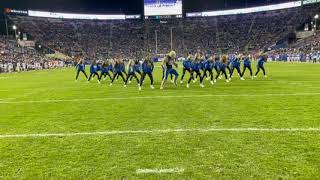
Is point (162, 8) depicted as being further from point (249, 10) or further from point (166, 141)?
point (166, 141)

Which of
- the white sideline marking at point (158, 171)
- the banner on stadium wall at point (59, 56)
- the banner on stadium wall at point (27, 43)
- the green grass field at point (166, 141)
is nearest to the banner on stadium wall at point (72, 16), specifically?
the banner on stadium wall at point (27, 43)

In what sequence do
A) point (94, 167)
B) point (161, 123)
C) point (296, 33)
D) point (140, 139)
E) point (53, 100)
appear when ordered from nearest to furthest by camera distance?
point (94, 167)
point (140, 139)
point (161, 123)
point (53, 100)
point (296, 33)

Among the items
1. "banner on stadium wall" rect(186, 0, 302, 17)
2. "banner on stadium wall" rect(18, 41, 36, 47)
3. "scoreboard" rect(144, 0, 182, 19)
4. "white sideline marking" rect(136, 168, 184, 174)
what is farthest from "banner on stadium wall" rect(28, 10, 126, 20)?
"white sideline marking" rect(136, 168, 184, 174)

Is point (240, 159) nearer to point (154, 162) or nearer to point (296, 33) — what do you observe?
point (154, 162)

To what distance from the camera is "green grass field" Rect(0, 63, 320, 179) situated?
5828 mm

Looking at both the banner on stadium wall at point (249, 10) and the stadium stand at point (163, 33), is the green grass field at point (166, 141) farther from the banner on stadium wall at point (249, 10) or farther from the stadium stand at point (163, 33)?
the banner on stadium wall at point (249, 10)

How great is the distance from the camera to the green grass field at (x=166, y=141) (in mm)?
5828

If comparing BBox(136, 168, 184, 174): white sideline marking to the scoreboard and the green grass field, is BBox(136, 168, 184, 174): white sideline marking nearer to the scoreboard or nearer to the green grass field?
the green grass field

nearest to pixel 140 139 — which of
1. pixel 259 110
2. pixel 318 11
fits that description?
pixel 259 110

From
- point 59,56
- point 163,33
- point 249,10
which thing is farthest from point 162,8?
Result: point 59,56

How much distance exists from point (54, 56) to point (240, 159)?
78505 mm

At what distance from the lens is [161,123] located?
384 inches

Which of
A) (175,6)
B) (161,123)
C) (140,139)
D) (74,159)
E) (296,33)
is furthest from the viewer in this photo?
(175,6)

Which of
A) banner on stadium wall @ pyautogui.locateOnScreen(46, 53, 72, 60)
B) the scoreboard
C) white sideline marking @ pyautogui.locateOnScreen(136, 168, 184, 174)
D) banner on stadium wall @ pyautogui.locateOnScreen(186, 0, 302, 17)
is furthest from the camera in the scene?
the scoreboard
